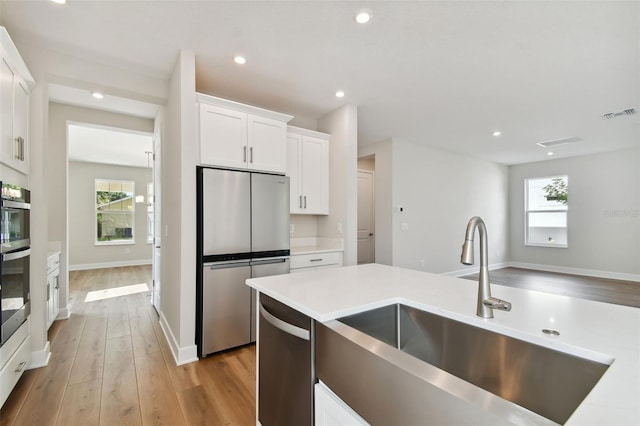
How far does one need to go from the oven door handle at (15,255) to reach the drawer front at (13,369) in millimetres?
675

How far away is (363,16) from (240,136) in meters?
1.55

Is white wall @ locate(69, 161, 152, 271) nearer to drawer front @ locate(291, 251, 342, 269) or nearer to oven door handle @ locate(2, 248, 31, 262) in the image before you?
oven door handle @ locate(2, 248, 31, 262)

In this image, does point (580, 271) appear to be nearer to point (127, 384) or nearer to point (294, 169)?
point (294, 169)

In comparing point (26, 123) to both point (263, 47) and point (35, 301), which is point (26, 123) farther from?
point (263, 47)

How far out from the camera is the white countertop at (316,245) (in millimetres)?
3514

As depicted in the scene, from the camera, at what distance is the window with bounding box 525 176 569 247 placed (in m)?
6.72

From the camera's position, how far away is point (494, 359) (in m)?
0.97

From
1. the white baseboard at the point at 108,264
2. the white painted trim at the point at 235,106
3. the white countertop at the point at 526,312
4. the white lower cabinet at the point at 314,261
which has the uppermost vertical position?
the white painted trim at the point at 235,106

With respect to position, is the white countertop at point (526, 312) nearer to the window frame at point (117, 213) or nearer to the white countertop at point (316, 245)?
the white countertop at point (316, 245)

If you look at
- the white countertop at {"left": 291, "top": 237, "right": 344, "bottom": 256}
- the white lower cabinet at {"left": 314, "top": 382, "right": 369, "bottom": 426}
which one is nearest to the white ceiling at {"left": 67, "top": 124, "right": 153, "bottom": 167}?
the white countertop at {"left": 291, "top": 237, "right": 344, "bottom": 256}

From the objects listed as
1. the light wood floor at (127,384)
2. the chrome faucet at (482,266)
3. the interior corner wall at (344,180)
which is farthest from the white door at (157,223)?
the chrome faucet at (482,266)

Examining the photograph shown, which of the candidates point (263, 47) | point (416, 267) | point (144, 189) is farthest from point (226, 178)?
point (144, 189)

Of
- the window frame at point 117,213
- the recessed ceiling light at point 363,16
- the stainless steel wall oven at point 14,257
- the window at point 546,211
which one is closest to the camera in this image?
the stainless steel wall oven at point 14,257

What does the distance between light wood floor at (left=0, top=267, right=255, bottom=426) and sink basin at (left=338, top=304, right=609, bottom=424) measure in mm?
1213
